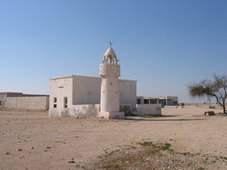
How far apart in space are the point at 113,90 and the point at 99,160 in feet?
63.2

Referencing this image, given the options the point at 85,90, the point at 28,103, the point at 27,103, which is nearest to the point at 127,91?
the point at 85,90

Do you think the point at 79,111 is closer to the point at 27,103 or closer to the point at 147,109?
the point at 147,109

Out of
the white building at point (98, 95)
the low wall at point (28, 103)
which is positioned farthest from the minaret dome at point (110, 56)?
the low wall at point (28, 103)

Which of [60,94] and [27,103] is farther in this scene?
[27,103]

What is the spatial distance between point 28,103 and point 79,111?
26.3 metres

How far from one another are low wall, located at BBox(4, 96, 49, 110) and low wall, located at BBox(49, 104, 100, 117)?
16.0 m

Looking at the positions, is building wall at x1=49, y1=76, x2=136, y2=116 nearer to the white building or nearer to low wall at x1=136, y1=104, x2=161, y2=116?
the white building

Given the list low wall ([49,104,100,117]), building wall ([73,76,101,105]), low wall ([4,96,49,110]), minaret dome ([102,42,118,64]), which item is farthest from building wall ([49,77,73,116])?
low wall ([4,96,49,110])

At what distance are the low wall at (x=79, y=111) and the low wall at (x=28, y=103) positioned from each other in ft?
52.4

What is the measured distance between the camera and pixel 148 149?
37.4 feet

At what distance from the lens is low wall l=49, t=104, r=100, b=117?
3045cm

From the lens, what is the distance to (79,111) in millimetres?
32375

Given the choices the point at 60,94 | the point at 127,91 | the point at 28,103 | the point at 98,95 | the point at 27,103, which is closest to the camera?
the point at 60,94

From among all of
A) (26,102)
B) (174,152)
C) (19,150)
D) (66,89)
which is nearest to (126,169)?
(174,152)
